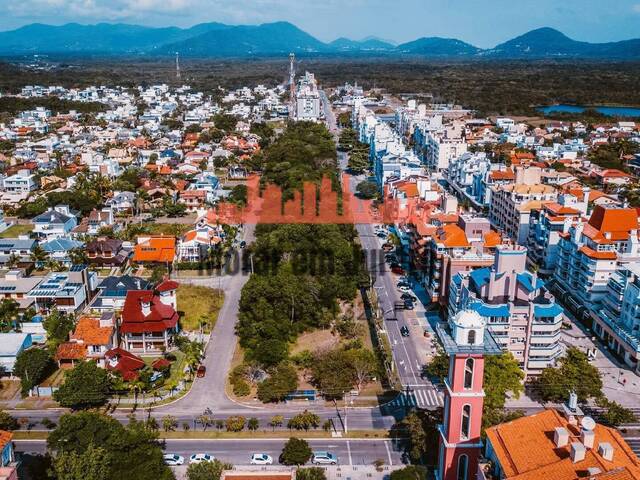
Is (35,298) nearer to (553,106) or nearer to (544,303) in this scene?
(544,303)

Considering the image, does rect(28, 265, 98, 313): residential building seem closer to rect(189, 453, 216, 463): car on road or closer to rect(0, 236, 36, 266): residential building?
rect(0, 236, 36, 266): residential building

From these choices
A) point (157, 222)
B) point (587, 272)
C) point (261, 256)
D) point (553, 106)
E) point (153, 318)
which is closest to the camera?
point (153, 318)

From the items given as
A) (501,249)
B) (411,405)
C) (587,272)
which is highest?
(501,249)

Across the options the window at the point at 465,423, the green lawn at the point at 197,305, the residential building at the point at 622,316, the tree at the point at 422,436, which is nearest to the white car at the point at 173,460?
the tree at the point at 422,436

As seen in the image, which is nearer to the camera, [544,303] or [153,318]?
[544,303]

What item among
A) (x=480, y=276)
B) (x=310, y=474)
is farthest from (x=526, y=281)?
(x=310, y=474)

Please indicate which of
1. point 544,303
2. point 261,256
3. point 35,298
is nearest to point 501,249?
point 544,303

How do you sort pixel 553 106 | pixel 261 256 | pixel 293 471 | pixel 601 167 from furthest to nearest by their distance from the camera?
1. pixel 553 106
2. pixel 601 167
3. pixel 261 256
4. pixel 293 471

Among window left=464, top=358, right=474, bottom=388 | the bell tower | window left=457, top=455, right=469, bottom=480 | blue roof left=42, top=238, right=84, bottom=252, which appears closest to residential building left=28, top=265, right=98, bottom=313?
blue roof left=42, top=238, right=84, bottom=252
